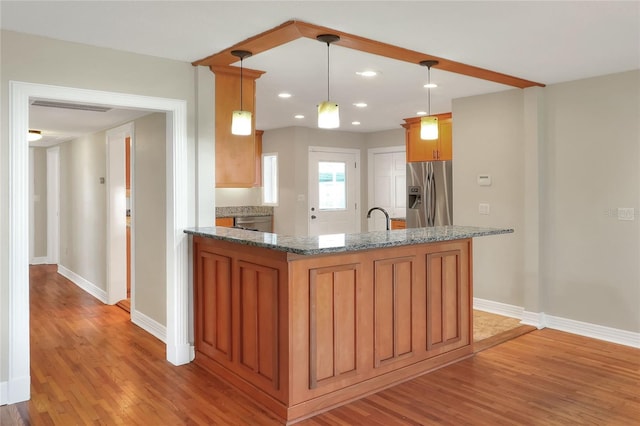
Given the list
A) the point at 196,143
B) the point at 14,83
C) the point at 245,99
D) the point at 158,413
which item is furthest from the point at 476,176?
the point at 14,83

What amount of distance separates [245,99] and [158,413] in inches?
95.5

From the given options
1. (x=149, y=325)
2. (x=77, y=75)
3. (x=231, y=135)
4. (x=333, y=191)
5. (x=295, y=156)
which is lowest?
(x=149, y=325)

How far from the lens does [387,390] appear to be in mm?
3287

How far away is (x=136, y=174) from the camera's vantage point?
4.93 metres

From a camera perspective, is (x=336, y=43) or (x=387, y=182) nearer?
(x=336, y=43)

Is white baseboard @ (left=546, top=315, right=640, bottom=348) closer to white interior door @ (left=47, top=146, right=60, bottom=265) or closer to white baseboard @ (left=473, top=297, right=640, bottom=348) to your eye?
white baseboard @ (left=473, top=297, right=640, bottom=348)

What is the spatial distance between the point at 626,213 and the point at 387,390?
2661 mm

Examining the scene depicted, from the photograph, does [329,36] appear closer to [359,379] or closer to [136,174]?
[359,379]

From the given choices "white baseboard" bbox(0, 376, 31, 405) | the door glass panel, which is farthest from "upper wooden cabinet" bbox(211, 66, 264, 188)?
the door glass panel

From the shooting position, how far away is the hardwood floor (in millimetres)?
2900

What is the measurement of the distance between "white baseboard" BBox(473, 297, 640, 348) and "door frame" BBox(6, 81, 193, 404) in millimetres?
3285

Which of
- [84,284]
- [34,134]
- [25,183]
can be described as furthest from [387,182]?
[25,183]

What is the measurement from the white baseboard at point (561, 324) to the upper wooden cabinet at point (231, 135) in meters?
2.96

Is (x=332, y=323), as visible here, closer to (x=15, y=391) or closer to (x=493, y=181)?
(x=15, y=391)
